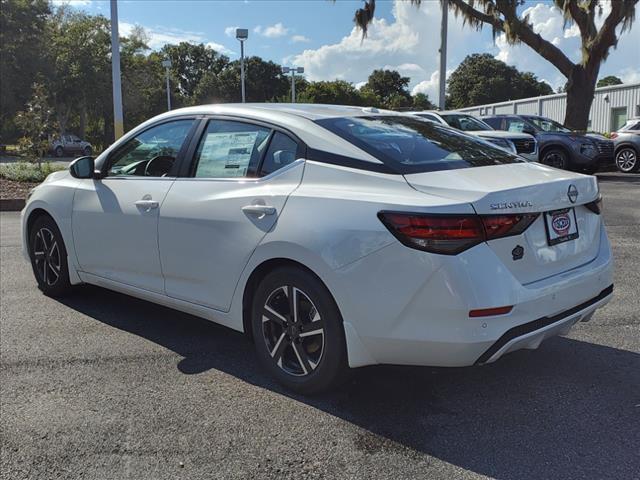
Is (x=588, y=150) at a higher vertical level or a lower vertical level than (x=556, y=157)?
higher

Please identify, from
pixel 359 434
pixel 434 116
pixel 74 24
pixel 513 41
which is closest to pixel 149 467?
pixel 359 434

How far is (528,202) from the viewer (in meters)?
2.90

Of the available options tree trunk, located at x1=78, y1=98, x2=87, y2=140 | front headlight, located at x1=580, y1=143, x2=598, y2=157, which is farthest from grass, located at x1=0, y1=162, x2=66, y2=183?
tree trunk, located at x1=78, y1=98, x2=87, y2=140

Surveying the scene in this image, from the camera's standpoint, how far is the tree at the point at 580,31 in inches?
795

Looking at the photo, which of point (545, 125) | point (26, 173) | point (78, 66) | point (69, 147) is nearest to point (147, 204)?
point (26, 173)

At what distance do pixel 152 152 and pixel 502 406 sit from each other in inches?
113

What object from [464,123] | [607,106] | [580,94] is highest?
[607,106]

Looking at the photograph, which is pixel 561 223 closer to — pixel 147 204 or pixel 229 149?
pixel 229 149

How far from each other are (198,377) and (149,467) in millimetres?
975

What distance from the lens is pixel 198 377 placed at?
12.0 ft

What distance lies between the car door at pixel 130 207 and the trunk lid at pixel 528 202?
71.6 inches

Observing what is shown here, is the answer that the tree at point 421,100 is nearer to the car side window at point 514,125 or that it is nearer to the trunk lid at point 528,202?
the car side window at point 514,125

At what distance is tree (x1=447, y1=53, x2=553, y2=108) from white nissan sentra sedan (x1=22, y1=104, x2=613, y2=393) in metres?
80.6

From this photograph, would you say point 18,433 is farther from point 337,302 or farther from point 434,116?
point 434,116
